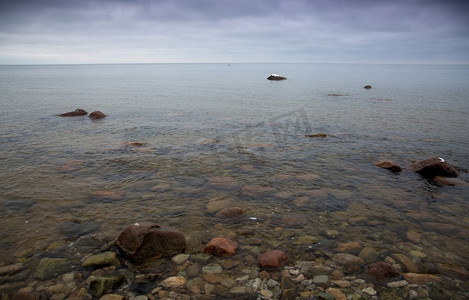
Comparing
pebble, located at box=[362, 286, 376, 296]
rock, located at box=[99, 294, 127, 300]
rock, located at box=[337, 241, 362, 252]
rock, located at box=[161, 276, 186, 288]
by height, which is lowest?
rock, located at box=[161, 276, 186, 288]

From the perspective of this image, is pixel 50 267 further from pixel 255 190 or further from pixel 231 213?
pixel 255 190

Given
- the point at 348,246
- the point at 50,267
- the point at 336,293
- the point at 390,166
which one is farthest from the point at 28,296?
the point at 390,166

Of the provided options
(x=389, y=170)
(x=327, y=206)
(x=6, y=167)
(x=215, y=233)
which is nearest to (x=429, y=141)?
(x=389, y=170)

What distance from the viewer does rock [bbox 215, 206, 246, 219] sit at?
9.66 metres

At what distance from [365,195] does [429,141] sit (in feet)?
39.8

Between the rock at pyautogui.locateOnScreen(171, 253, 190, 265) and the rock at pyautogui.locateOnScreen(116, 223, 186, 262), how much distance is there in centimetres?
14

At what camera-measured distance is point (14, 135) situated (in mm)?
20344

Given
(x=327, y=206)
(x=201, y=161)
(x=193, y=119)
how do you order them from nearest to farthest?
(x=327, y=206), (x=201, y=161), (x=193, y=119)

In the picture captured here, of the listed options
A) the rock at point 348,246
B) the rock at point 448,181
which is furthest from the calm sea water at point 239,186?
the rock at point 448,181

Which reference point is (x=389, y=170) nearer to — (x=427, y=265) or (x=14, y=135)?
(x=427, y=265)

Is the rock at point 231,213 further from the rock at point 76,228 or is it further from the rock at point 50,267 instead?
the rock at point 50,267

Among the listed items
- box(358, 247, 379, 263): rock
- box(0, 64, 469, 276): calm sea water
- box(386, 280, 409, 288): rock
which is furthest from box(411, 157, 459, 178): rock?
box(386, 280, 409, 288): rock

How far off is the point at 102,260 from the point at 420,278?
7644 mm

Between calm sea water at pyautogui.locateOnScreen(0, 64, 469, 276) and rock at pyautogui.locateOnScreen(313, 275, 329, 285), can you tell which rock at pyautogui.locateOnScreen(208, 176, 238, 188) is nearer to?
calm sea water at pyautogui.locateOnScreen(0, 64, 469, 276)
